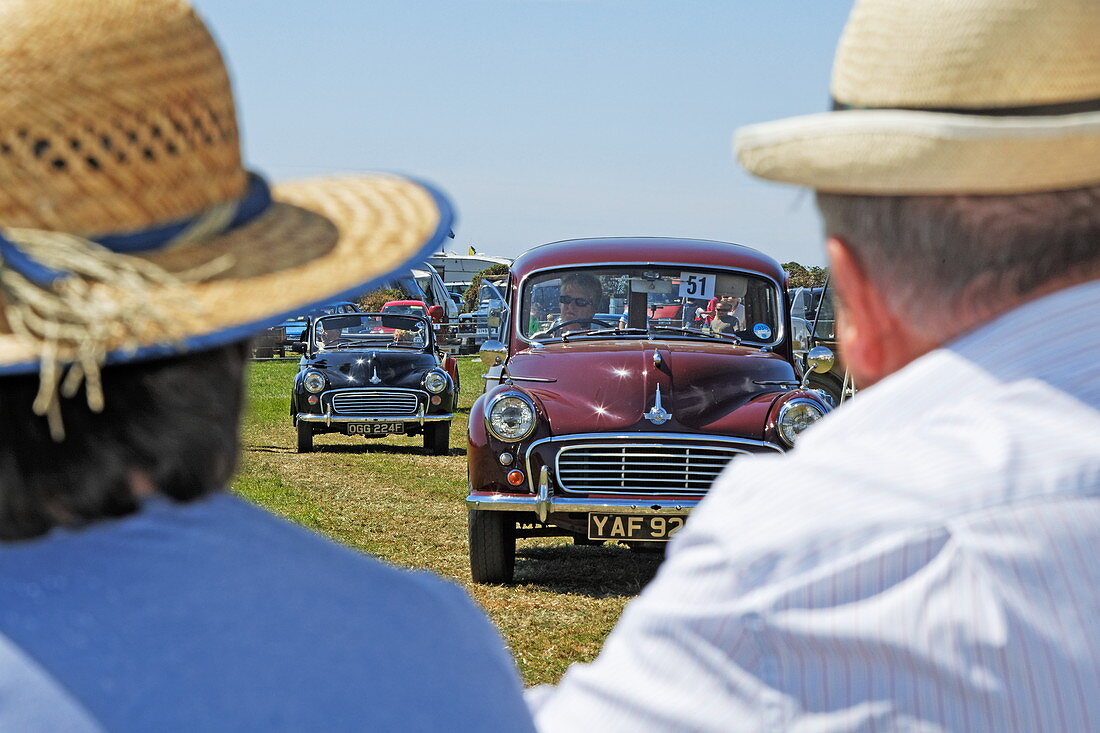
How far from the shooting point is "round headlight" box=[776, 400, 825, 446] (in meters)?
6.44

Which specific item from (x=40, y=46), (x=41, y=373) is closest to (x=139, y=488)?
(x=41, y=373)

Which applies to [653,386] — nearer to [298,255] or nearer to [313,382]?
[298,255]

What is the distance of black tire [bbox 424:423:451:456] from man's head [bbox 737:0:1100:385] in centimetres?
1290

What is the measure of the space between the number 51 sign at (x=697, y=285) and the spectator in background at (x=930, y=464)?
6.45m

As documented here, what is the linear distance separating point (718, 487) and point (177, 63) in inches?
28.7

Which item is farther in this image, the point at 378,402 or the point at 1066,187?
the point at 378,402

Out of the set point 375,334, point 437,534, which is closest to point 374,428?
point 375,334

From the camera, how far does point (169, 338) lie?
1090 mm

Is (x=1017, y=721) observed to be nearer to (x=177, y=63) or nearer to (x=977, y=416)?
(x=977, y=416)

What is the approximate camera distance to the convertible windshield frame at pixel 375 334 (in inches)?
589

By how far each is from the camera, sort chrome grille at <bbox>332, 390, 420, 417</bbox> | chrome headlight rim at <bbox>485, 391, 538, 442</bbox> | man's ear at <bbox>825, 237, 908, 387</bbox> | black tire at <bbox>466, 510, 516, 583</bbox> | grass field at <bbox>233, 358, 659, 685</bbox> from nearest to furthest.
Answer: man's ear at <bbox>825, 237, 908, 387</bbox>
grass field at <bbox>233, 358, 659, 685</bbox>
chrome headlight rim at <bbox>485, 391, 538, 442</bbox>
black tire at <bbox>466, 510, 516, 583</bbox>
chrome grille at <bbox>332, 390, 420, 417</bbox>

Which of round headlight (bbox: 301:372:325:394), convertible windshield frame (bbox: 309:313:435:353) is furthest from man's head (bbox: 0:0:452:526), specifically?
convertible windshield frame (bbox: 309:313:435:353)

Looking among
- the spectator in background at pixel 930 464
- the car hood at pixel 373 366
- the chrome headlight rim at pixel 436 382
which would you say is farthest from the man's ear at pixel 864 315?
the car hood at pixel 373 366

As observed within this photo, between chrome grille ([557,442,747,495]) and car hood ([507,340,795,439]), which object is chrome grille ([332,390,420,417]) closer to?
car hood ([507,340,795,439])
